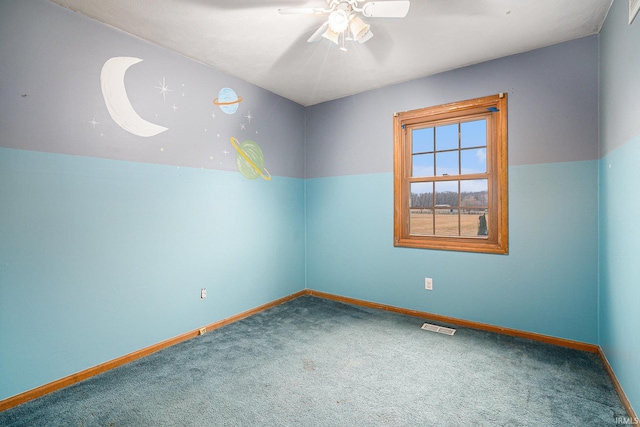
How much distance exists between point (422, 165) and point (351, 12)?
1.82 m

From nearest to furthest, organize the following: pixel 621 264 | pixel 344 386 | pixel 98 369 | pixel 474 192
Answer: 1. pixel 621 264
2. pixel 344 386
3. pixel 98 369
4. pixel 474 192

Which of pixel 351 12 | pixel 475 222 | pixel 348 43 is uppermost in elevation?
pixel 348 43

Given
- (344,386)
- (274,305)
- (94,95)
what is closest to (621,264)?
(344,386)

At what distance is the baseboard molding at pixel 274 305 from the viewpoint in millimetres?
1939

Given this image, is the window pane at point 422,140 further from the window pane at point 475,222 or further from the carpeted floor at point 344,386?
the carpeted floor at point 344,386

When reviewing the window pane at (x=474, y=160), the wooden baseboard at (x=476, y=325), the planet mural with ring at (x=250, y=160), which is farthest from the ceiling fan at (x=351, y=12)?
the wooden baseboard at (x=476, y=325)

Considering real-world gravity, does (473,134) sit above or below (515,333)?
above

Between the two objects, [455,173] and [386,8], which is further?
[455,173]

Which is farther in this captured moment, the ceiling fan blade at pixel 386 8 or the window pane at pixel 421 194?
the window pane at pixel 421 194

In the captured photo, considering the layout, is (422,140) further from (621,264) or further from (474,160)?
(621,264)

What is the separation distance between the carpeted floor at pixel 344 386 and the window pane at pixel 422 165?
1.70 metres

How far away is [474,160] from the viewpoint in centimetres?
313

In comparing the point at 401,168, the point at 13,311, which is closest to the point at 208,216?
the point at 13,311

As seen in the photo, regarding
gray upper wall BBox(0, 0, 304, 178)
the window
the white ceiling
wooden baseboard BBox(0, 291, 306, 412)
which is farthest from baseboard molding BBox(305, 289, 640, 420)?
the white ceiling
